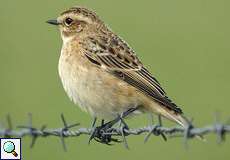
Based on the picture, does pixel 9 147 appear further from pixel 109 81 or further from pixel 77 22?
pixel 77 22

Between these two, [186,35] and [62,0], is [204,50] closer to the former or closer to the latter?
[186,35]

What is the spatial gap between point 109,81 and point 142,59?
7080 millimetres

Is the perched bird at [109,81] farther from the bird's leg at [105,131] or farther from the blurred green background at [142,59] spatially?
the blurred green background at [142,59]

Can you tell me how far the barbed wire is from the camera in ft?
21.8

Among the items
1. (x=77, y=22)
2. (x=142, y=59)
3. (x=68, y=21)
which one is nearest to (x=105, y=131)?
(x=77, y=22)

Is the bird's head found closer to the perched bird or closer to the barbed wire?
the perched bird

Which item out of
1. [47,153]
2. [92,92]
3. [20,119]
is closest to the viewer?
[92,92]

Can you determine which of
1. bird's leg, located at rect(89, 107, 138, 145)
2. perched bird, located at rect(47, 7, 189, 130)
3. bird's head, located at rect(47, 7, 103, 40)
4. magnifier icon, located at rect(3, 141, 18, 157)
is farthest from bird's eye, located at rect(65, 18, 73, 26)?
magnifier icon, located at rect(3, 141, 18, 157)

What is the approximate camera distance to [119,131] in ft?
26.7

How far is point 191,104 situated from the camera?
1538 centimetres

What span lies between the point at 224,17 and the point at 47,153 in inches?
318

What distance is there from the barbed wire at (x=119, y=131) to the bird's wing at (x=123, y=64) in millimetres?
703

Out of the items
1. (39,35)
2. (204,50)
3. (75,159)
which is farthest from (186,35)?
(75,159)

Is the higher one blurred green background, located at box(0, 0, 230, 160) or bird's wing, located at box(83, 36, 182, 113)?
blurred green background, located at box(0, 0, 230, 160)
